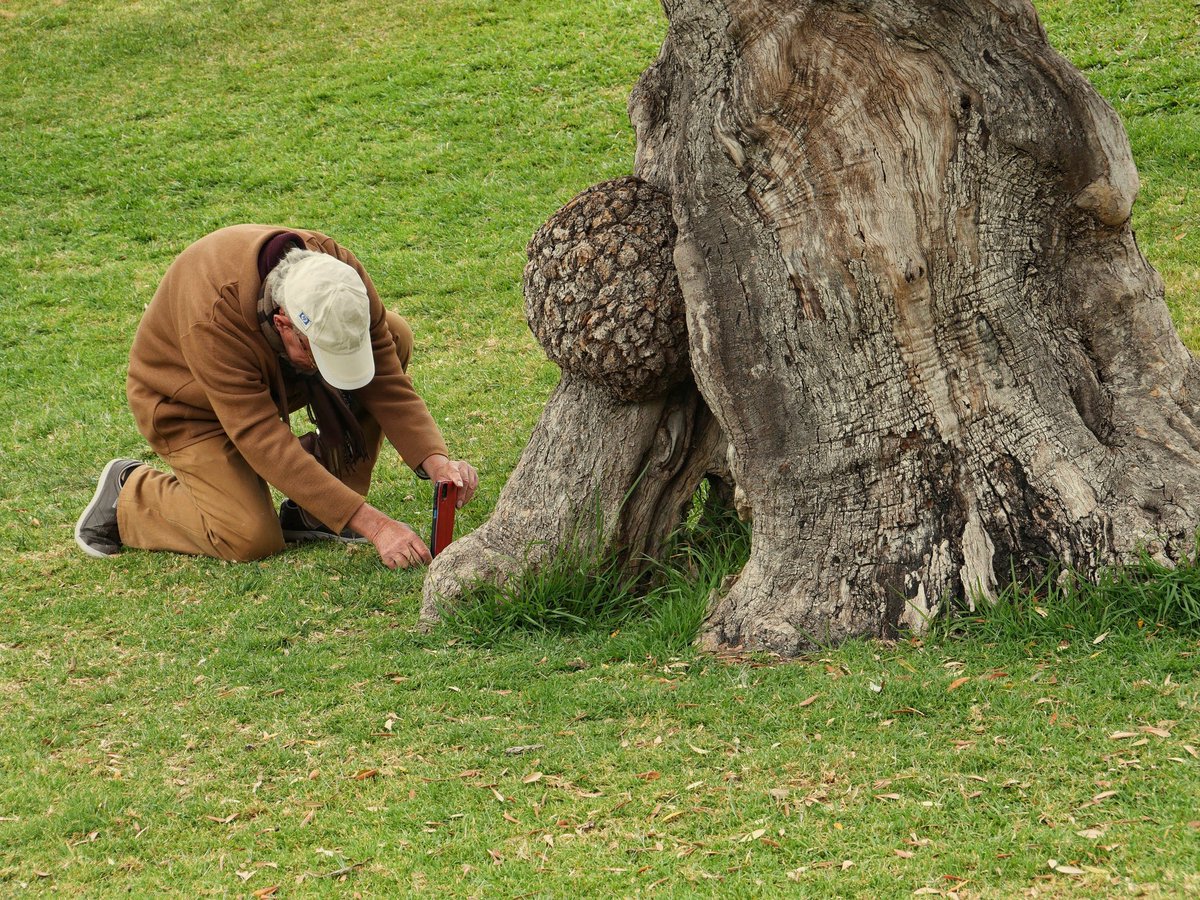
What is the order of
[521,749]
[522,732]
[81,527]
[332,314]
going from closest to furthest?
[521,749]
[522,732]
[332,314]
[81,527]

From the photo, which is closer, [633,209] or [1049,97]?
[1049,97]

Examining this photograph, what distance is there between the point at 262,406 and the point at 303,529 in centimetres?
107

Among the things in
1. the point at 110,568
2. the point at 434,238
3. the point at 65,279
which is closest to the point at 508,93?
the point at 434,238

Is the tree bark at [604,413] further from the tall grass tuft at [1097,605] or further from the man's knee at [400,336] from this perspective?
the man's knee at [400,336]

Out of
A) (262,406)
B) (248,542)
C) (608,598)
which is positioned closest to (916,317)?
(608,598)

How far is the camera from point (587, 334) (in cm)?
490

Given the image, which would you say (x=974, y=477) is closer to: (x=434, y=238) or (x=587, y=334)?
(x=587, y=334)

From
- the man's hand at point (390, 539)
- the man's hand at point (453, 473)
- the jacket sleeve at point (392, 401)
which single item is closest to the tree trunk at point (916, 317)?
the man's hand at point (390, 539)

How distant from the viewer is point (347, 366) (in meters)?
5.72

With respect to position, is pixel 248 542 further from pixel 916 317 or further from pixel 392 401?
pixel 916 317

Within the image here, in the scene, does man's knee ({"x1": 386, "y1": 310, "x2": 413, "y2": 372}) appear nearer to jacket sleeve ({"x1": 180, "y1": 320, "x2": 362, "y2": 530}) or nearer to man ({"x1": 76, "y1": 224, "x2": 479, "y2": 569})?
man ({"x1": 76, "y1": 224, "x2": 479, "y2": 569})

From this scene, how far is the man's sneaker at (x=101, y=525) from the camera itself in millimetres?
6531

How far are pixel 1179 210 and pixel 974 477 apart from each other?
20.4ft

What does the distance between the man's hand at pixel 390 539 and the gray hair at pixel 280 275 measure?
3.37 ft
